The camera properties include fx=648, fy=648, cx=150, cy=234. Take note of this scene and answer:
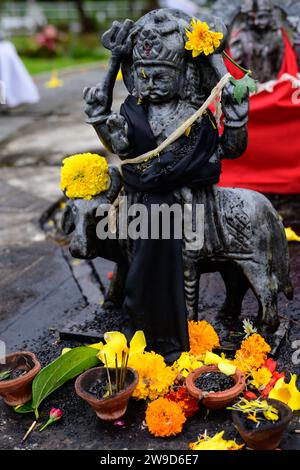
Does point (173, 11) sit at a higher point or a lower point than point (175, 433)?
higher

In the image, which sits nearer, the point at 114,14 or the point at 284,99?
the point at 284,99

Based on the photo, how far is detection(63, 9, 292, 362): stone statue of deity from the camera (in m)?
3.37

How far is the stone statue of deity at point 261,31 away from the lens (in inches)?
250

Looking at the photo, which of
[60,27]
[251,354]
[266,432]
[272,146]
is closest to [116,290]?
[251,354]

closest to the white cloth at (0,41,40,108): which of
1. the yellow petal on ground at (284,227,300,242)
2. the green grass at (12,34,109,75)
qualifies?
the green grass at (12,34,109,75)

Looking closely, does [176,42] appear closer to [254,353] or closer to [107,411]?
[254,353]

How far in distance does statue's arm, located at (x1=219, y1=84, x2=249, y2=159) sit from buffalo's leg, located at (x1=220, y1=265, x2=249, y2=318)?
744 mm

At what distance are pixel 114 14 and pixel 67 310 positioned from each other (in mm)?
35903

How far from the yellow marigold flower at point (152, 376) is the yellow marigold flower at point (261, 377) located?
41cm

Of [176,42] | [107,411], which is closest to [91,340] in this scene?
[107,411]

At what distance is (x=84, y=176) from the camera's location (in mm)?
3562

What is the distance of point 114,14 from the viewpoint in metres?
37.8
